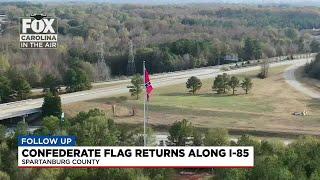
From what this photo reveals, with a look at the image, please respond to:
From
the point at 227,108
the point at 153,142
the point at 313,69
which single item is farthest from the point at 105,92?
the point at 313,69

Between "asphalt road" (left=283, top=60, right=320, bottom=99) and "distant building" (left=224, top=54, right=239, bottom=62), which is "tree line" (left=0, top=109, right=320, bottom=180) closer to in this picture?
"asphalt road" (left=283, top=60, right=320, bottom=99)

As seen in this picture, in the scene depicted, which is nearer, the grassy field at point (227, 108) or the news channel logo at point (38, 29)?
the news channel logo at point (38, 29)

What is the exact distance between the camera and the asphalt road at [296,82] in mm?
42500

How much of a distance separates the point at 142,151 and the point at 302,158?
786cm

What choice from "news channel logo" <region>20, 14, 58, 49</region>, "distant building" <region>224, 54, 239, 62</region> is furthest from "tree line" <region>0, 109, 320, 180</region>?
"distant building" <region>224, 54, 239, 62</region>

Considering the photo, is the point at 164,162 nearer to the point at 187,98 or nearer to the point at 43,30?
the point at 43,30

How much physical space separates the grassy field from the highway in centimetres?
152

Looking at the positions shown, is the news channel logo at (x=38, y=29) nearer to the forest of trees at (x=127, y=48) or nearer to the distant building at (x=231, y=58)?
the forest of trees at (x=127, y=48)

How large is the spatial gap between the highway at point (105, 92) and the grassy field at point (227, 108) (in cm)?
152

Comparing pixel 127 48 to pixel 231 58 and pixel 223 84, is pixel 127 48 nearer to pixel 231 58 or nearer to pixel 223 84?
pixel 231 58

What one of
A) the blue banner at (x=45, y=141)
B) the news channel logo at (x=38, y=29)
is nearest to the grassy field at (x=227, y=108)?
the news channel logo at (x=38, y=29)

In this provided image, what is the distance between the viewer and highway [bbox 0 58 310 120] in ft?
117

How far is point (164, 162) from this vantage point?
13.1 m

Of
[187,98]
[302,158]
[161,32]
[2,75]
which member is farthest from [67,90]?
[161,32]
